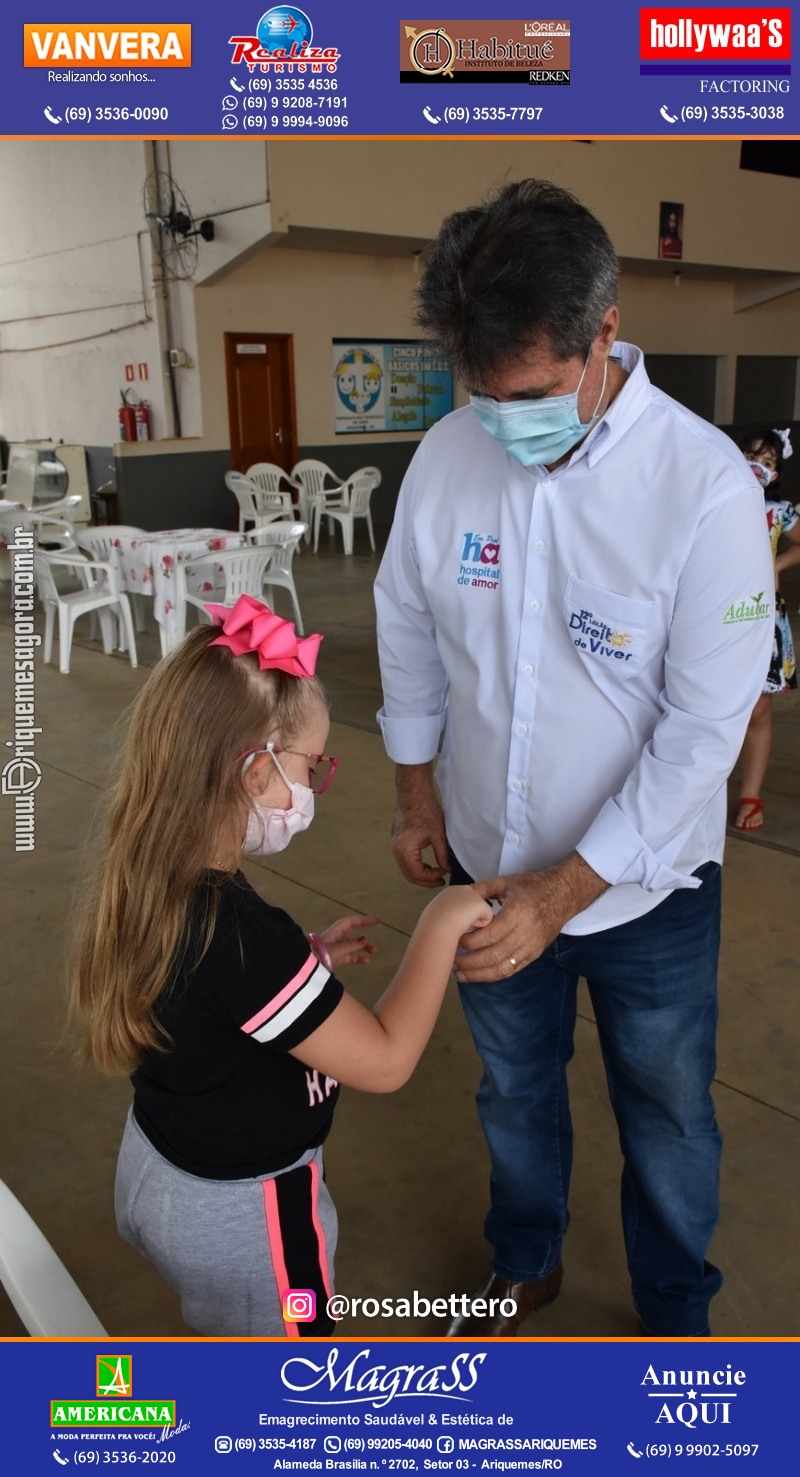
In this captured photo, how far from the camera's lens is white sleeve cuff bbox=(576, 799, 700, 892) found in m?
1.24

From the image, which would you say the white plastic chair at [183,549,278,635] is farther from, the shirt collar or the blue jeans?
the shirt collar

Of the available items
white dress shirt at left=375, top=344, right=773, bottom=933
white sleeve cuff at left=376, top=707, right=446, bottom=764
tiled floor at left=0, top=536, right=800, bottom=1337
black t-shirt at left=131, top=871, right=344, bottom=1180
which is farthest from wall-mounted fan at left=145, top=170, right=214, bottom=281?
black t-shirt at left=131, top=871, right=344, bottom=1180

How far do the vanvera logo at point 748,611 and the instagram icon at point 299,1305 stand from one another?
91 centimetres

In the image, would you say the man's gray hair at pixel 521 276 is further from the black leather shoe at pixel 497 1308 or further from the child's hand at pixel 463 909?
the black leather shoe at pixel 497 1308

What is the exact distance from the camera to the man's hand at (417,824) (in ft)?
5.18

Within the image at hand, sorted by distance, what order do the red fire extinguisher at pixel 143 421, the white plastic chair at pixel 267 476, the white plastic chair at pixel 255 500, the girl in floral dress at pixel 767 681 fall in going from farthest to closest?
1. the red fire extinguisher at pixel 143 421
2. the white plastic chair at pixel 267 476
3. the white plastic chair at pixel 255 500
4. the girl in floral dress at pixel 767 681

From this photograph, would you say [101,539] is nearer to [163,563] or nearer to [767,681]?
[163,563]

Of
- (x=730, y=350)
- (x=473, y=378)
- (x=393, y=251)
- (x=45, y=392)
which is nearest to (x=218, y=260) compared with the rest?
(x=393, y=251)

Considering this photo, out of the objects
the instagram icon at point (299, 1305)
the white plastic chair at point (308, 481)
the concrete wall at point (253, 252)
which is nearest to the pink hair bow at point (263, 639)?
the instagram icon at point (299, 1305)

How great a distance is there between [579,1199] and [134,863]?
1.27 meters

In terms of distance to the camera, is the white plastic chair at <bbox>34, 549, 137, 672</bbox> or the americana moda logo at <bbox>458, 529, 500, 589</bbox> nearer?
the americana moda logo at <bbox>458, 529, 500, 589</bbox>

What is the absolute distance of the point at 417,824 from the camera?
5.20 ft
